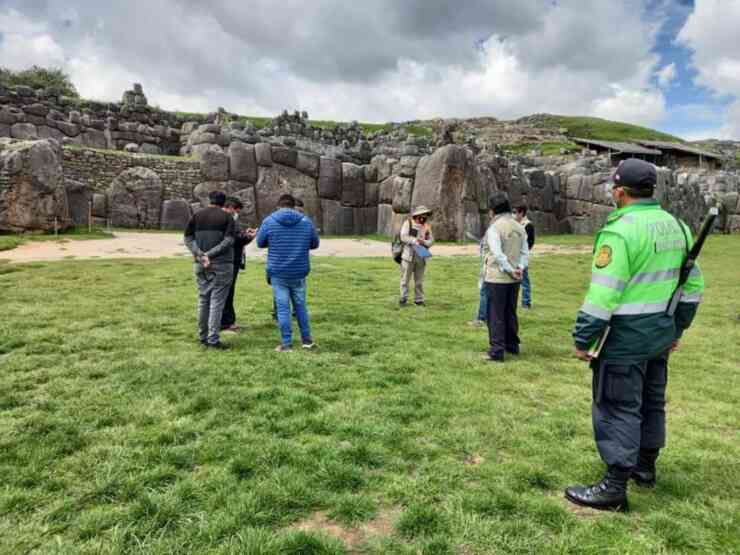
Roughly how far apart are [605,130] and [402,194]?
332 ft

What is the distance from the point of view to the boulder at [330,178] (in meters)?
26.0

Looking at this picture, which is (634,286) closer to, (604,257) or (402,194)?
(604,257)

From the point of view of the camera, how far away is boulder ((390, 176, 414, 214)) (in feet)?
81.7

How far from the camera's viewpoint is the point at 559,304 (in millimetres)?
12078

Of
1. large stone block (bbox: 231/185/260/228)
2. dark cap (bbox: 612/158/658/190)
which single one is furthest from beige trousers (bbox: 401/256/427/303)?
large stone block (bbox: 231/185/260/228)

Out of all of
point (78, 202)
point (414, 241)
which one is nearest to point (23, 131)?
point (78, 202)

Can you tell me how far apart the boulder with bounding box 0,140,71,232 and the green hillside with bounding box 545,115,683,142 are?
97.5 metres

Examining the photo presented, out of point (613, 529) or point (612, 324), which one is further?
point (612, 324)

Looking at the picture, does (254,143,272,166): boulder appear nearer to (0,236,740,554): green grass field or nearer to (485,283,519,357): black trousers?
(0,236,740,554): green grass field

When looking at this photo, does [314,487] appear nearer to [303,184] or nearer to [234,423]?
[234,423]

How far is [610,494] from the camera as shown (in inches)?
140

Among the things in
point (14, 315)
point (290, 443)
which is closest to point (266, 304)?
point (14, 315)

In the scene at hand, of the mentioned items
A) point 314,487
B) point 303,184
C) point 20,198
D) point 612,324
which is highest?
point 303,184

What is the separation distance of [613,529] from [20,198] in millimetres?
20544
